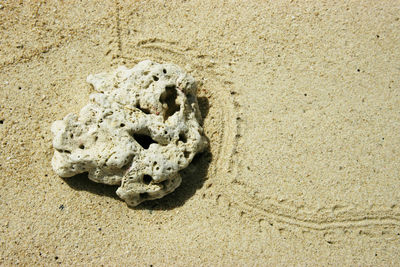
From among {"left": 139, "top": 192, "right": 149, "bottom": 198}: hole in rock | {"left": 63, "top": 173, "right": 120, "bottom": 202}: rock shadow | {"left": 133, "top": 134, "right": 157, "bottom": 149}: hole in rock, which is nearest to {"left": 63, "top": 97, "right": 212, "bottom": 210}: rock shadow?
{"left": 63, "top": 173, "right": 120, "bottom": 202}: rock shadow

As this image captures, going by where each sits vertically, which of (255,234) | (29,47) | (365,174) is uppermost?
(29,47)

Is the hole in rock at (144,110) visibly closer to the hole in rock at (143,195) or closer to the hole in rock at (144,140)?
the hole in rock at (144,140)

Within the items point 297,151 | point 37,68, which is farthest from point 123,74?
point 297,151

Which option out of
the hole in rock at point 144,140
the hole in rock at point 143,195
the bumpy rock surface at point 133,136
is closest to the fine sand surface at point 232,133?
the hole in rock at point 143,195

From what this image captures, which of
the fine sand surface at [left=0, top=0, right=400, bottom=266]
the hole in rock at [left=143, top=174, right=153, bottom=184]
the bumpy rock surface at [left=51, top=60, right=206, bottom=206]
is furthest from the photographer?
the fine sand surface at [left=0, top=0, right=400, bottom=266]

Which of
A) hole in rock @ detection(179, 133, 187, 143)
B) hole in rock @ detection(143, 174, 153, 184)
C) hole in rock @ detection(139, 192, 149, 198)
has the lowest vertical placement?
hole in rock @ detection(139, 192, 149, 198)

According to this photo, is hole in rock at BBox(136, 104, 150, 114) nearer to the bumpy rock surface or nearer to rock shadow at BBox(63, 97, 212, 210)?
the bumpy rock surface

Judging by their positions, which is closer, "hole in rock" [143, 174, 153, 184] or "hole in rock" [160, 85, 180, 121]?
"hole in rock" [143, 174, 153, 184]

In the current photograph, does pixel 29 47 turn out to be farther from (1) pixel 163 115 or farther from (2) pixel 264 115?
(2) pixel 264 115
